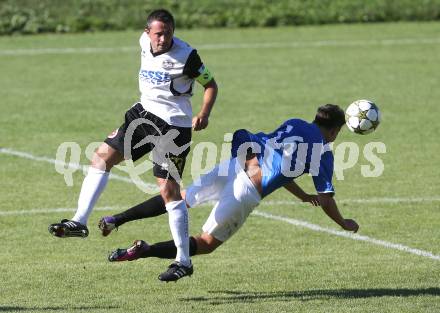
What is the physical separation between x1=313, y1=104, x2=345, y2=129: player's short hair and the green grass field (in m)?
1.54

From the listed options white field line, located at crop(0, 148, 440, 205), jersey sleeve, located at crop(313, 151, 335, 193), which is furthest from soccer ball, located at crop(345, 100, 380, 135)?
white field line, located at crop(0, 148, 440, 205)

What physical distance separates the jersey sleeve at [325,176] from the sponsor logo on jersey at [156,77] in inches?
63.6

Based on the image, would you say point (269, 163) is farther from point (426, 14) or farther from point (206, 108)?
point (426, 14)

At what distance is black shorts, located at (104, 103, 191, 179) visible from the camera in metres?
10.6

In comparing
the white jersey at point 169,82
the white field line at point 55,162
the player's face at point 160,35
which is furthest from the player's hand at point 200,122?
the white field line at point 55,162

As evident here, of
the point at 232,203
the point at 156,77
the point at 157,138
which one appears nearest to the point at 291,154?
the point at 232,203

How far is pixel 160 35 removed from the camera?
10.4 meters

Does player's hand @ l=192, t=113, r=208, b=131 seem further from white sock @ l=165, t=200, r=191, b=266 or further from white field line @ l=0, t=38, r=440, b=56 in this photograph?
white field line @ l=0, t=38, r=440, b=56

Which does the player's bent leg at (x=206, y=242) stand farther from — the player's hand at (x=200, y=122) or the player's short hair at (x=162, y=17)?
the player's short hair at (x=162, y=17)

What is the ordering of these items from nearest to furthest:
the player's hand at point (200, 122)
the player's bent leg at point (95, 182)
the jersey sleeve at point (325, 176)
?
the jersey sleeve at point (325, 176) < the player's hand at point (200, 122) < the player's bent leg at point (95, 182)

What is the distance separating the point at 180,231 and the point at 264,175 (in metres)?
0.92

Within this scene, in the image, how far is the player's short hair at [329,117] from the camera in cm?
1039

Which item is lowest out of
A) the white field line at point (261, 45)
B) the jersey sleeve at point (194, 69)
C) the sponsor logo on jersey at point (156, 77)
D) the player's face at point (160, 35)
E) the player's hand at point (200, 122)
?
the white field line at point (261, 45)

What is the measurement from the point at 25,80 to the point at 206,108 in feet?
48.6
